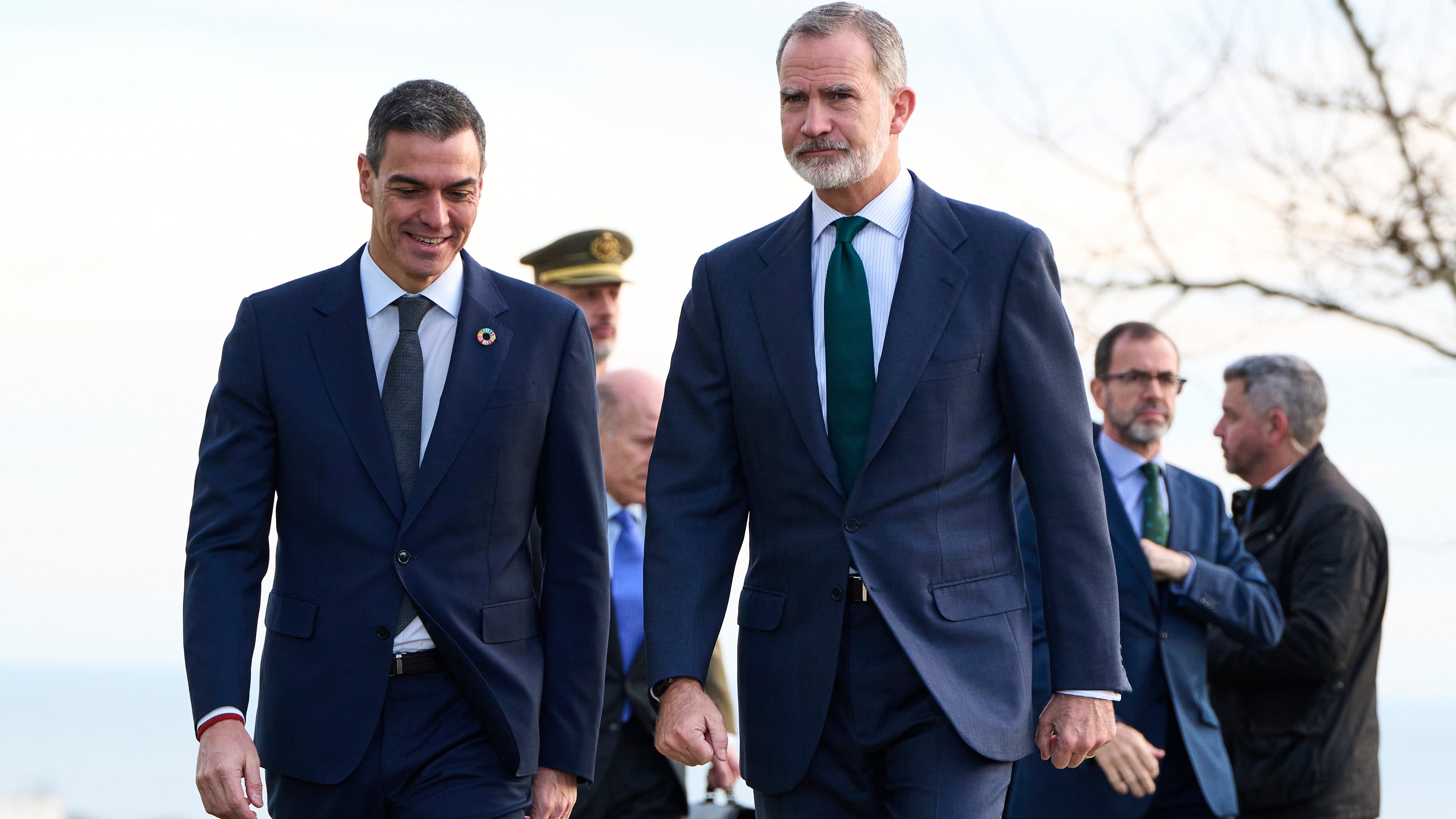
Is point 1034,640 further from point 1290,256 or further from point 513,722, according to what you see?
point 1290,256

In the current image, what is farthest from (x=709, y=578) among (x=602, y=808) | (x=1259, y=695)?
(x=1259, y=695)

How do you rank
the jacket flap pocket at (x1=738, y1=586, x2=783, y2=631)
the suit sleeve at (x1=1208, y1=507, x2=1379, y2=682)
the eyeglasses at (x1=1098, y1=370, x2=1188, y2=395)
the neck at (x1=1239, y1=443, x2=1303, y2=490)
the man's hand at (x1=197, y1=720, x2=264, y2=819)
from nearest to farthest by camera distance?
the man's hand at (x1=197, y1=720, x2=264, y2=819), the jacket flap pocket at (x1=738, y1=586, x2=783, y2=631), the eyeglasses at (x1=1098, y1=370, x2=1188, y2=395), the suit sleeve at (x1=1208, y1=507, x2=1379, y2=682), the neck at (x1=1239, y1=443, x2=1303, y2=490)

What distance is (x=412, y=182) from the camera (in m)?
3.80

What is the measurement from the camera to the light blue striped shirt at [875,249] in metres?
3.74

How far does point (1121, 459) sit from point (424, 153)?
3198 millimetres

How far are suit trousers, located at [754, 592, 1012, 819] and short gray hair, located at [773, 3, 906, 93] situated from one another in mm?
1172

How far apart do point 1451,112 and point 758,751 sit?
21.0ft

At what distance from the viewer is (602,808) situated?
5195mm

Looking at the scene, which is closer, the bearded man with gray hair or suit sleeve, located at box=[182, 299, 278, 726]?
suit sleeve, located at box=[182, 299, 278, 726]

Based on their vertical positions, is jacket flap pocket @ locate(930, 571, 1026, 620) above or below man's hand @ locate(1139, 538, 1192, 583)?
below

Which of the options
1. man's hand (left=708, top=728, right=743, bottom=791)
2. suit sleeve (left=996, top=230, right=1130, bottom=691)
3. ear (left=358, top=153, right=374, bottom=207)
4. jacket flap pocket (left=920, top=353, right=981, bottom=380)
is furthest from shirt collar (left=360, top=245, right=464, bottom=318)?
man's hand (left=708, top=728, right=743, bottom=791)

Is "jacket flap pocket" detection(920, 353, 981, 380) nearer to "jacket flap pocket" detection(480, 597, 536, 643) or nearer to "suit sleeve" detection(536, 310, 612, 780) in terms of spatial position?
"suit sleeve" detection(536, 310, 612, 780)

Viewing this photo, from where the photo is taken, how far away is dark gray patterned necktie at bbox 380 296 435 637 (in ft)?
12.3

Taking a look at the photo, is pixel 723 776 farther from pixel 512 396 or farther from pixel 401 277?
pixel 401 277
